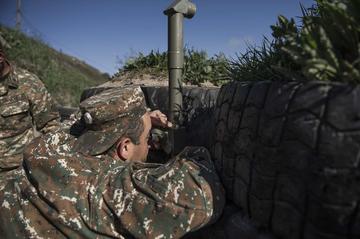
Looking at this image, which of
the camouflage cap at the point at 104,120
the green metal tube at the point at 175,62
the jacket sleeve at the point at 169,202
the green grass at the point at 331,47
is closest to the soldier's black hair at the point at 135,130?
the camouflage cap at the point at 104,120

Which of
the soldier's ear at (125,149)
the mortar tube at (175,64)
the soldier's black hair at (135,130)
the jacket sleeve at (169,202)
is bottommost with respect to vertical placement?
the jacket sleeve at (169,202)

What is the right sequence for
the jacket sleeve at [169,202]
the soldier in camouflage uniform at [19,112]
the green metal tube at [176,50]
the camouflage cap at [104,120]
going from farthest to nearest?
the soldier in camouflage uniform at [19,112] → the green metal tube at [176,50] → the camouflage cap at [104,120] → the jacket sleeve at [169,202]

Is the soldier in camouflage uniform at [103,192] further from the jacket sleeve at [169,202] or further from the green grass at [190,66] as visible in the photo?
the green grass at [190,66]

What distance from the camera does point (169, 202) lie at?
2.02 m

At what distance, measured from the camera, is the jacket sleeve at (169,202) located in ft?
6.55

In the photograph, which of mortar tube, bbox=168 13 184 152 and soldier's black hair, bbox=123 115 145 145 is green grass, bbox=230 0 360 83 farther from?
mortar tube, bbox=168 13 184 152

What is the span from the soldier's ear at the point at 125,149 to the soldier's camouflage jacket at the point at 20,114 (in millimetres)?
2061

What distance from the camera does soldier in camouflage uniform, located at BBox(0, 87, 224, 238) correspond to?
2008mm

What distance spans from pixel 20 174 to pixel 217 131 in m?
1.11

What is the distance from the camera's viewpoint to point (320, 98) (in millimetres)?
1396

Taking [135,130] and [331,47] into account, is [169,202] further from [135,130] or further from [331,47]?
[331,47]

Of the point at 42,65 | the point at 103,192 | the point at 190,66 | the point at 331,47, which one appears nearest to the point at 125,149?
the point at 103,192

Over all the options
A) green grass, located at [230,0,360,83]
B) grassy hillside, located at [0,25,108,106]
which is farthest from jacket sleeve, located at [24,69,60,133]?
grassy hillside, located at [0,25,108,106]

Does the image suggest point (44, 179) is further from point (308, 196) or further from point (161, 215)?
point (308, 196)
